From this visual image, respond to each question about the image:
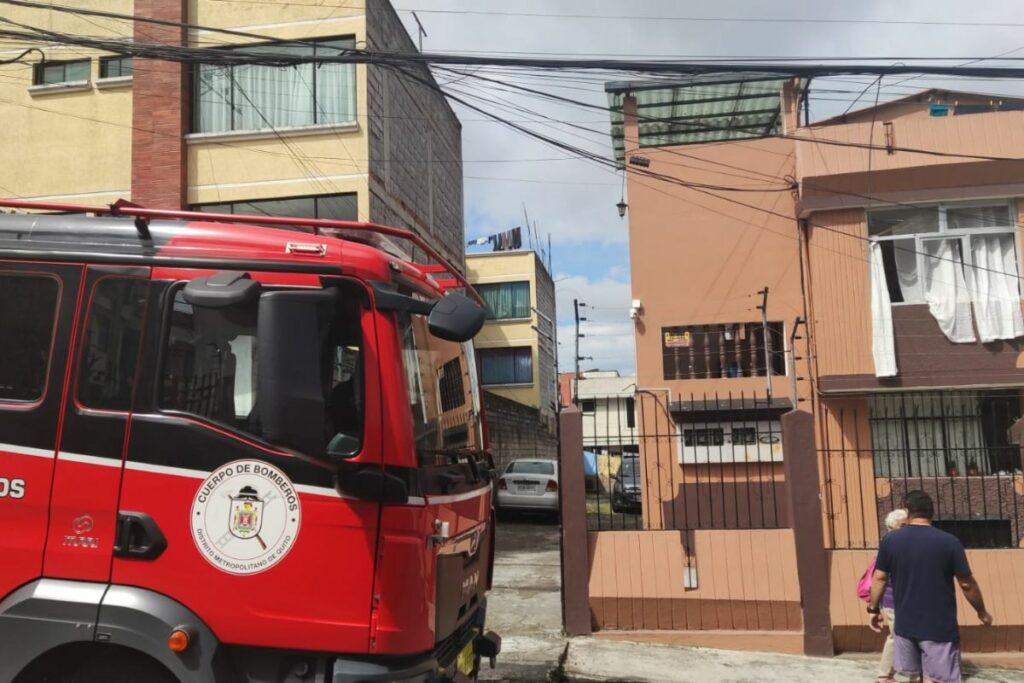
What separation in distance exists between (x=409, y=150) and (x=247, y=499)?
12913 mm

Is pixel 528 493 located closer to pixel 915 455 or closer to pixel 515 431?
pixel 915 455

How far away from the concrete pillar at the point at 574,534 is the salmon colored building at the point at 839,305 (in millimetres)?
2676

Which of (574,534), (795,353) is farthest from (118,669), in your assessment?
(795,353)

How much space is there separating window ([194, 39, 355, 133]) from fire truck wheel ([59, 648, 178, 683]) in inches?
429

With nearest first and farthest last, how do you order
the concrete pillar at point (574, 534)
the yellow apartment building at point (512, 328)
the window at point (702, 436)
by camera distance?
1. the concrete pillar at point (574, 534)
2. the window at point (702, 436)
3. the yellow apartment building at point (512, 328)

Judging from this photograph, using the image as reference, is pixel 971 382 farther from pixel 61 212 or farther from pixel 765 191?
pixel 61 212

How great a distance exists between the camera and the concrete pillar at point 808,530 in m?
6.95

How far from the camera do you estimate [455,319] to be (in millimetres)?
3270

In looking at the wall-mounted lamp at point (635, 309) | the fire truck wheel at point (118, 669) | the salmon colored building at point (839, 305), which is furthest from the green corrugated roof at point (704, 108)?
the fire truck wheel at point (118, 669)

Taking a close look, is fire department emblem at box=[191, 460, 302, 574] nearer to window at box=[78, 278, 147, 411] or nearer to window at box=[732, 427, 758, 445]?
window at box=[78, 278, 147, 411]

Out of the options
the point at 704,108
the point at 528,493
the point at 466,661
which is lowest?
the point at 466,661

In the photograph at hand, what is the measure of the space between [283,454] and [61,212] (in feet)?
6.93

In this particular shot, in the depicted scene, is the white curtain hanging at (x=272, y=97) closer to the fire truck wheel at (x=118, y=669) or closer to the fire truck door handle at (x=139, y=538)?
the fire truck door handle at (x=139, y=538)

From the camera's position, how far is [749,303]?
40.6 feet
